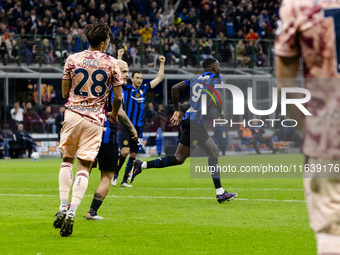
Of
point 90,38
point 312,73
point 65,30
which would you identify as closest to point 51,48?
point 65,30

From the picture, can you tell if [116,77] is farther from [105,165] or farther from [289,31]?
[289,31]

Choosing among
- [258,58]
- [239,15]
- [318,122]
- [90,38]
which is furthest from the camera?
[239,15]

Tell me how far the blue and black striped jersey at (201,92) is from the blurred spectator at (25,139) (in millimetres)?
17126

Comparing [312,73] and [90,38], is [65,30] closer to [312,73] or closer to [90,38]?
[90,38]

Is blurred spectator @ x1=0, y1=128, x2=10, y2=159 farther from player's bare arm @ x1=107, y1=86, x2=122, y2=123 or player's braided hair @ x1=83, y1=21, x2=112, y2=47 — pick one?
player's braided hair @ x1=83, y1=21, x2=112, y2=47

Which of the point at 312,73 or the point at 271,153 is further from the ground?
the point at 312,73

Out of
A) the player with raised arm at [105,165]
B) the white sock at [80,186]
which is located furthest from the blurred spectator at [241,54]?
the white sock at [80,186]

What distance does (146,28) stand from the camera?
3509 cm

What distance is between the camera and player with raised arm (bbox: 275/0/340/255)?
131 inches

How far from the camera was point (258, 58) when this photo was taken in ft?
117

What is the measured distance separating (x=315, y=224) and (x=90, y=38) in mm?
4956

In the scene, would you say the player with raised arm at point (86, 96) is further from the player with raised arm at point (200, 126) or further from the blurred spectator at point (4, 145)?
the blurred spectator at point (4, 145)

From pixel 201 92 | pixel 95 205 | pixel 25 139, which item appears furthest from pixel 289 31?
pixel 25 139

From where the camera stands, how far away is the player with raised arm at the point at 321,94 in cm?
332
